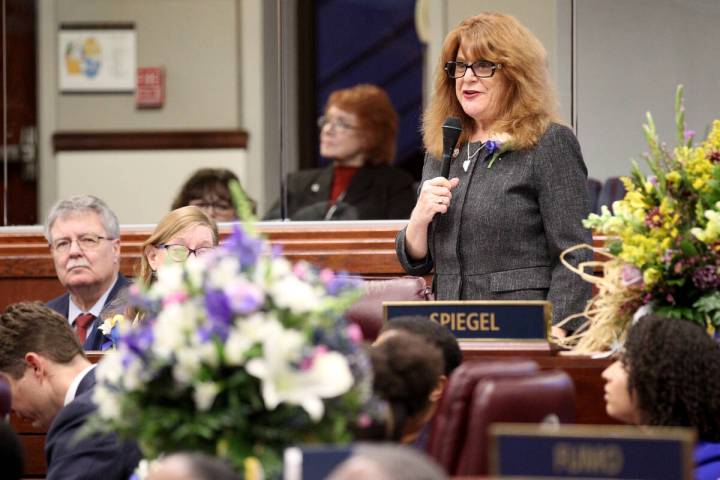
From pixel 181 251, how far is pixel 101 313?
427mm

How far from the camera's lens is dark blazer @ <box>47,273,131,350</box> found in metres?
4.11

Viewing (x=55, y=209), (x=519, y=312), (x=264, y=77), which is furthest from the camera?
(x=264, y=77)

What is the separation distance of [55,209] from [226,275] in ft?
9.03

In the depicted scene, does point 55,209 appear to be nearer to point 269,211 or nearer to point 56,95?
point 269,211

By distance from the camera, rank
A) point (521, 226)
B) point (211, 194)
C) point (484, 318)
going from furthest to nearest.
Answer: point (211, 194) → point (521, 226) → point (484, 318)

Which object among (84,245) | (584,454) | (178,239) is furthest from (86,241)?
(584,454)

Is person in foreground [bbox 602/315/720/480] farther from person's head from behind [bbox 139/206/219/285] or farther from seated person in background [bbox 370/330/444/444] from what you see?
person's head from behind [bbox 139/206/219/285]

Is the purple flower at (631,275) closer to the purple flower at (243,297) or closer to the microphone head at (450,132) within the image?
the microphone head at (450,132)

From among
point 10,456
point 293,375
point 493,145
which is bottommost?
point 10,456

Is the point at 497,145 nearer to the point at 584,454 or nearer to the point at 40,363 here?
the point at 40,363

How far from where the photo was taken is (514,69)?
3.45m

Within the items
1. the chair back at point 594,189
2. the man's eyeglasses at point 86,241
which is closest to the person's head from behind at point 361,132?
the chair back at point 594,189

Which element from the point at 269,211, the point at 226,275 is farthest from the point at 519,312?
the point at 269,211

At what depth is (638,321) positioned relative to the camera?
2.61m
